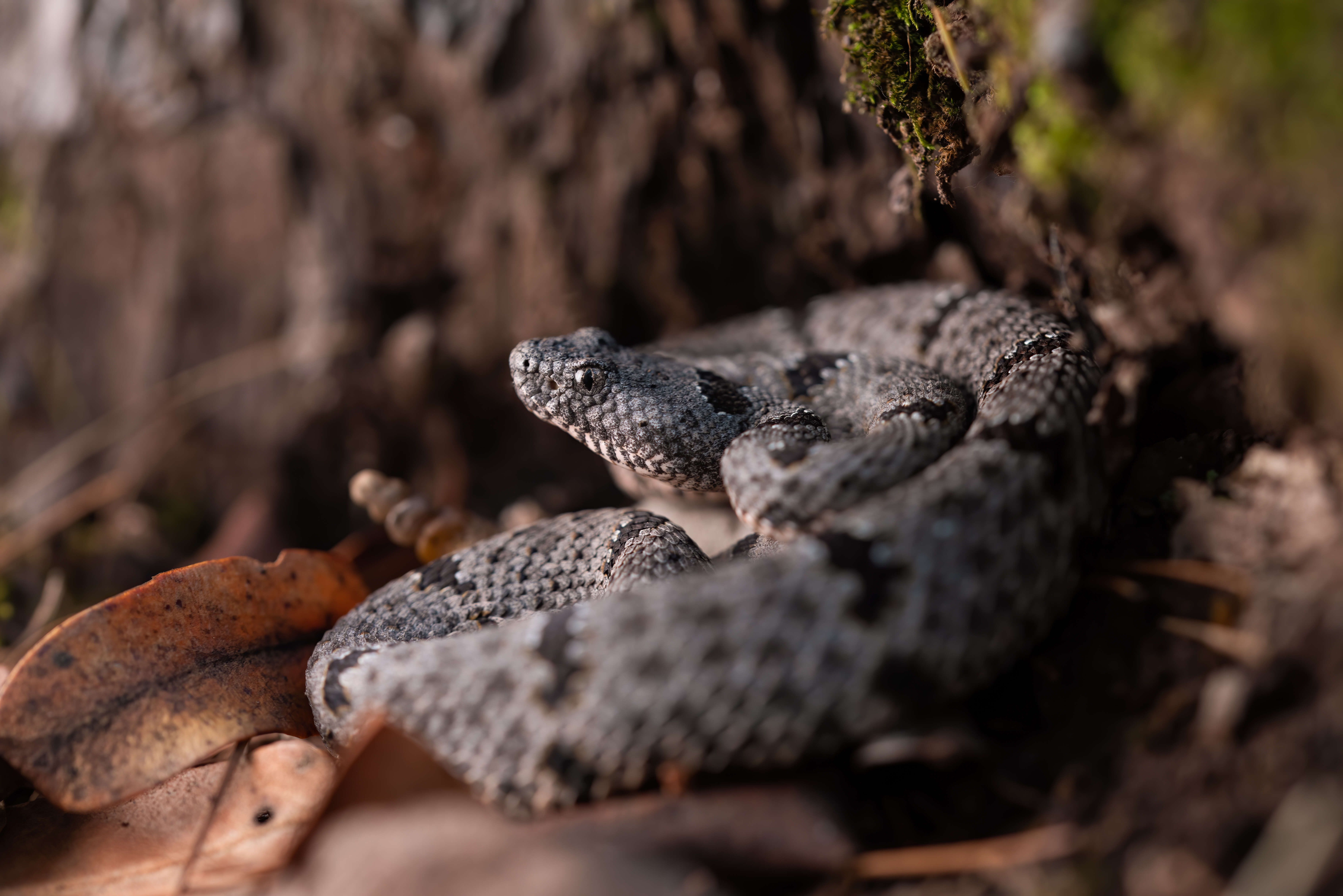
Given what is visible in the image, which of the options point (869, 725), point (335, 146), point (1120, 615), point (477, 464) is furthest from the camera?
point (477, 464)

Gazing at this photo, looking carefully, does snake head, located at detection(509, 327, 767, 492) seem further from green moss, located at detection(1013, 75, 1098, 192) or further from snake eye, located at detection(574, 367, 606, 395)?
green moss, located at detection(1013, 75, 1098, 192)

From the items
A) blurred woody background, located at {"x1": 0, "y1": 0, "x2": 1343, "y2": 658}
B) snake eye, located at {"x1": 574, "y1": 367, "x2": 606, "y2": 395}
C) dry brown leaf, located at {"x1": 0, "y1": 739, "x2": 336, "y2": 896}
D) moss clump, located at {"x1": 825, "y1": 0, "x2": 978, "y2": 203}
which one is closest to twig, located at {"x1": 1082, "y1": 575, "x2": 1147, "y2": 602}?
blurred woody background, located at {"x1": 0, "y1": 0, "x2": 1343, "y2": 658}

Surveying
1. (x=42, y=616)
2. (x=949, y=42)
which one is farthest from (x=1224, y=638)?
(x=42, y=616)

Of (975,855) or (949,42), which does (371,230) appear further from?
(975,855)

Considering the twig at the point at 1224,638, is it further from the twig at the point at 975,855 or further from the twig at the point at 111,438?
the twig at the point at 111,438

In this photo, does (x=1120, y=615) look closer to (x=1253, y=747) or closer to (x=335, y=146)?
(x=1253, y=747)

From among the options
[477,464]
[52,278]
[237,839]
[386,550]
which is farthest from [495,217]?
[237,839]
